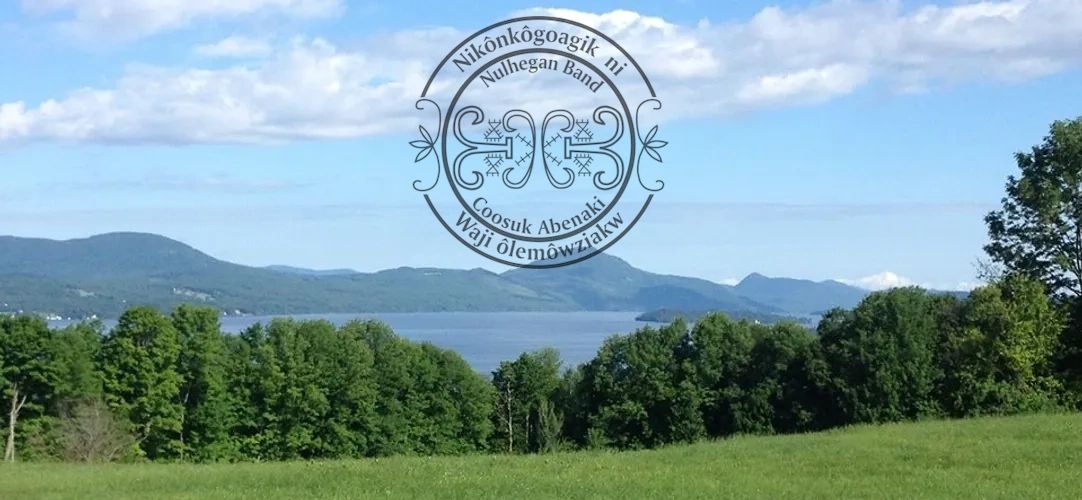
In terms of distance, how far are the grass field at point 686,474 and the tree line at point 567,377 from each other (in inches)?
683

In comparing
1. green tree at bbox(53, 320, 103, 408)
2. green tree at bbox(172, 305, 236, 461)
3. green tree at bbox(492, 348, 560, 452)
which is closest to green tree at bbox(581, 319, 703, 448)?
green tree at bbox(492, 348, 560, 452)

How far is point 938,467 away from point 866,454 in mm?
2388

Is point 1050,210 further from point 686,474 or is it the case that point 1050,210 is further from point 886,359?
point 686,474

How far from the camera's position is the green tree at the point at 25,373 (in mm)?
50719

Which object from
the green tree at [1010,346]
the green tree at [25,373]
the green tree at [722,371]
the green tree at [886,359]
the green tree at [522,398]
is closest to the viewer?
the green tree at [1010,346]

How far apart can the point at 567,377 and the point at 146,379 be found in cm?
2245

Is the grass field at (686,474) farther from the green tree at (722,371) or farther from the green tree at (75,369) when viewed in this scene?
A: the green tree at (722,371)

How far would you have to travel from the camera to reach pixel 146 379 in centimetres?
5234

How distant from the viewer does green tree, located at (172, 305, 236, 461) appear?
5369 cm

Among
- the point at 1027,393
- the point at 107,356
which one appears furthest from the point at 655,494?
the point at 107,356

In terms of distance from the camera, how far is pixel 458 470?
2644 cm

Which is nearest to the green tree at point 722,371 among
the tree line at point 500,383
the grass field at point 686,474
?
the tree line at point 500,383

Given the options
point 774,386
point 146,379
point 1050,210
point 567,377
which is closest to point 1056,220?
point 1050,210

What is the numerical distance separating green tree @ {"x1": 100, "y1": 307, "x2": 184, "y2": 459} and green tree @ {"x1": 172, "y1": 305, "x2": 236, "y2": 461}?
758 millimetres
